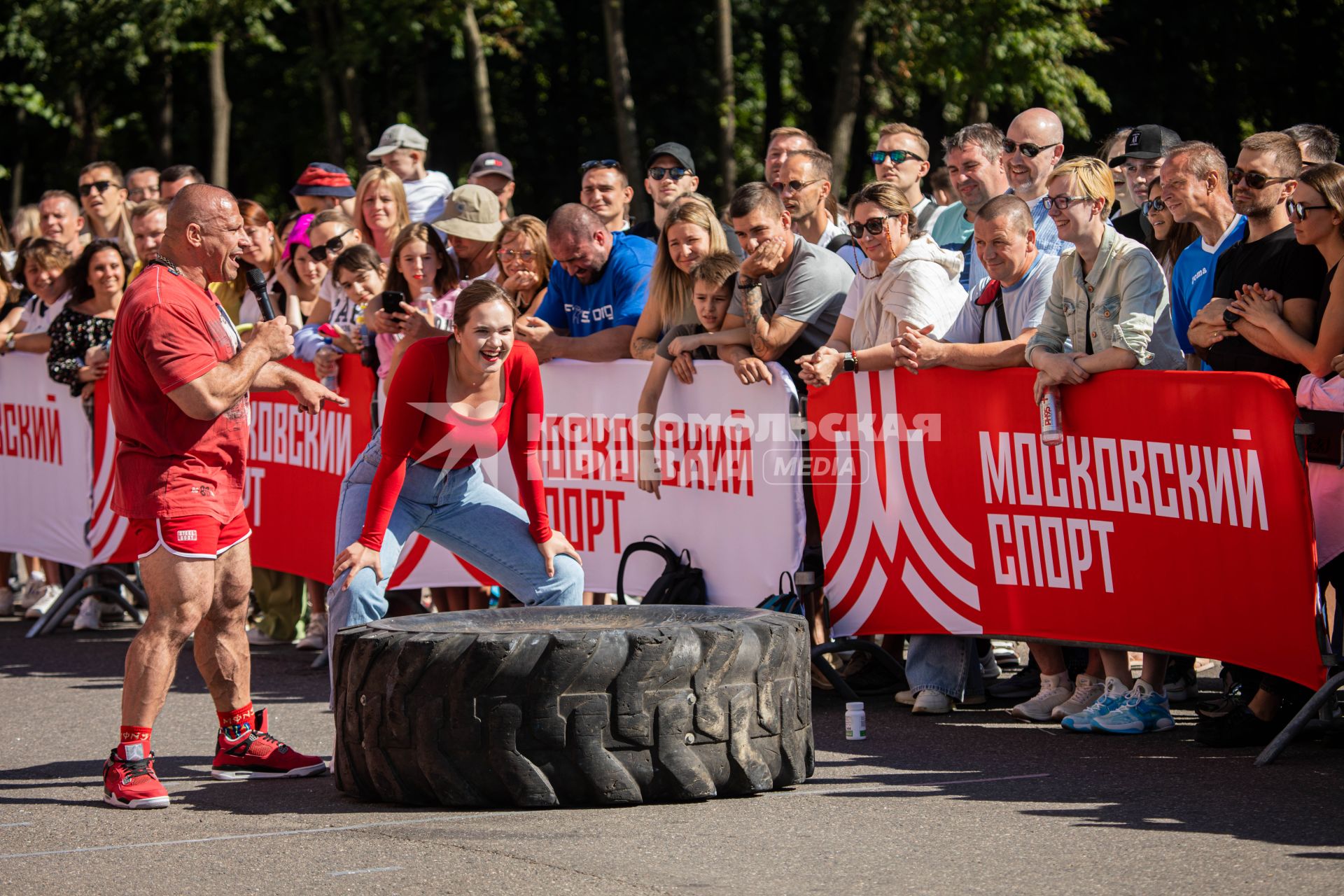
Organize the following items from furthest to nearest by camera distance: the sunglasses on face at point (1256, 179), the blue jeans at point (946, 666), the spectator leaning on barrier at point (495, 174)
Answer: the spectator leaning on barrier at point (495, 174)
the blue jeans at point (946, 666)
the sunglasses on face at point (1256, 179)

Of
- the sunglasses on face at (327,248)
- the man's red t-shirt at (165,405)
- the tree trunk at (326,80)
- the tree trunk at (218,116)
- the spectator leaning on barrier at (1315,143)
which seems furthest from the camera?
the tree trunk at (326,80)

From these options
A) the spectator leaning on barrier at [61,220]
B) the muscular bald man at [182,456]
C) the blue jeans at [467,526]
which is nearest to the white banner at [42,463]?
the spectator leaning on barrier at [61,220]

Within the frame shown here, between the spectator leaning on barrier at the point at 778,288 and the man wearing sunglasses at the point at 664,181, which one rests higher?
the man wearing sunglasses at the point at 664,181

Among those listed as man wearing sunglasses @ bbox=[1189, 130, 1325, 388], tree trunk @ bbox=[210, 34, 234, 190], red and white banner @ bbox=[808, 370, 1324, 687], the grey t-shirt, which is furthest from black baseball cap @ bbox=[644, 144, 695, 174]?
tree trunk @ bbox=[210, 34, 234, 190]

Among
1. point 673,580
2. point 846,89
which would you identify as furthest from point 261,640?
point 846,89

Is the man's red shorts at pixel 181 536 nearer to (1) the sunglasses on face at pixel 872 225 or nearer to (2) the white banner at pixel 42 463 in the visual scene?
(1) the sunglasses on face at pixel 872 225

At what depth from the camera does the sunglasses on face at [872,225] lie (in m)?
8.01

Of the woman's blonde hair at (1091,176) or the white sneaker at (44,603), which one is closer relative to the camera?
the woman's blonde hair at (1091,176)

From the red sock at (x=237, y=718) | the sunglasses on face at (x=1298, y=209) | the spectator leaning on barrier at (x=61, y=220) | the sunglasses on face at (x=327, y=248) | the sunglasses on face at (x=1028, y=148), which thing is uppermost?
the spectator leaning on barrier at (x=61, y=220)

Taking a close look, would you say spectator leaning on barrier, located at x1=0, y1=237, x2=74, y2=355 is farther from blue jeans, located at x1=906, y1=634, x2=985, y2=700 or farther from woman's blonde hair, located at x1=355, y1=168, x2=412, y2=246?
blue jeans, located at x1=906, y1=634, x2=985, y2=700

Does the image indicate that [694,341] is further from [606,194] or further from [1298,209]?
[1298,209]

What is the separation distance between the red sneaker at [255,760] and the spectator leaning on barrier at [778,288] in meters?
2.85

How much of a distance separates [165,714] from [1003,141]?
533 cm

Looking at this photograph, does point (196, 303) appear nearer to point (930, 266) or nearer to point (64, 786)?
point (64, 786)
